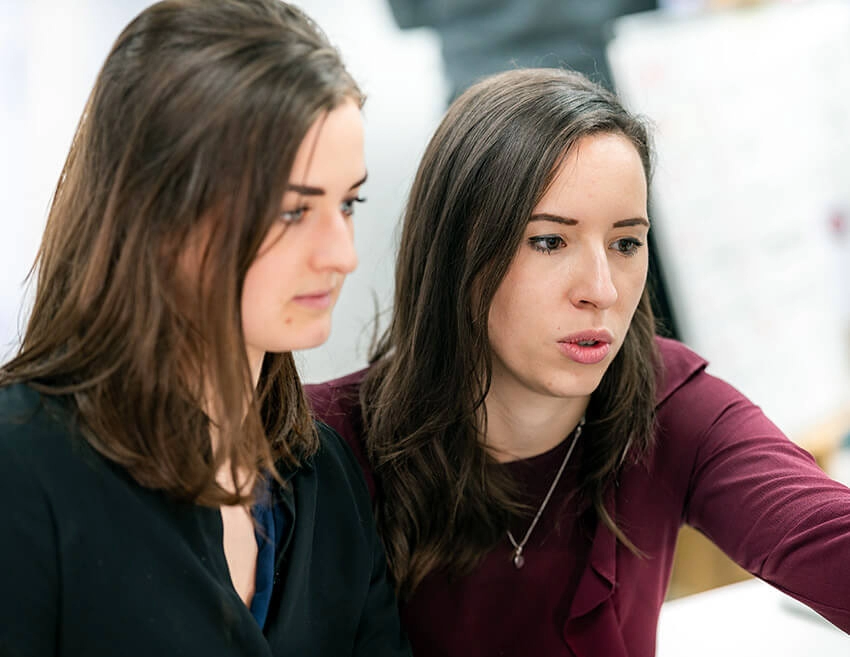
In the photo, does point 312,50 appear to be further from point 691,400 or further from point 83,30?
point 83,30

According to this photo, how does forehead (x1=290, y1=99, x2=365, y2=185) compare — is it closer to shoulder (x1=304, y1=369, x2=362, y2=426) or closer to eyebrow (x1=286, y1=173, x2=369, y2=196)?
eyebrow (x1=286, y1=173, x2=369, y2=196)

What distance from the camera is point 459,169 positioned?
123cm

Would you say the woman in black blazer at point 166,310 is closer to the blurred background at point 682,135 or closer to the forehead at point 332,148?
the forehead at point 332,148

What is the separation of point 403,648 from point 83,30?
1.21 metres

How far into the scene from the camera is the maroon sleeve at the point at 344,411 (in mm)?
1286

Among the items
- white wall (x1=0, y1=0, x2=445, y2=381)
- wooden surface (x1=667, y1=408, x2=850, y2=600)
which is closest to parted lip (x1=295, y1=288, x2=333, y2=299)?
white wall (x1=0, y1=0, x2=445, y2=381)

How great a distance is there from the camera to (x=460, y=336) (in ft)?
4.10

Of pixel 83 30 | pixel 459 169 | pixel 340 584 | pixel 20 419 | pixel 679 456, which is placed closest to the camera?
pixel 20 419

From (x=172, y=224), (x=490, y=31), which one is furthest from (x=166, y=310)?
(x=490, y=31)

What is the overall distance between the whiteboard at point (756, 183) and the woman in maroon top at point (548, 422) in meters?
1.04

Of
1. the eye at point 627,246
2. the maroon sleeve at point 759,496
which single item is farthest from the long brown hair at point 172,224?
the maroon sleeve at point 759,496

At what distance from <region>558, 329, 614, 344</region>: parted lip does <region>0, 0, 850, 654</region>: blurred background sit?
0.81 metres

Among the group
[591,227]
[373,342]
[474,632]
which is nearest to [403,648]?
[474,632]

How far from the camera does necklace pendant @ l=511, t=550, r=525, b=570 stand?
1.30 meters
